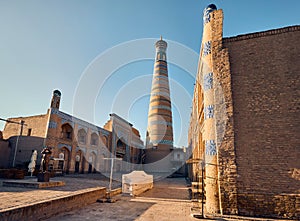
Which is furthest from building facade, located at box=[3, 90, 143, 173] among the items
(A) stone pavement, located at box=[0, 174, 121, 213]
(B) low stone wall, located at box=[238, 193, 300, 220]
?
(B) low stone wall, located at box=[238, 193, 300, 220]

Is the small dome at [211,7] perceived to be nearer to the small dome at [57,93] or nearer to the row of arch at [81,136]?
the small dome at [57,93]

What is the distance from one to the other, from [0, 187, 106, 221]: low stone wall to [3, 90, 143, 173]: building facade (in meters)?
8.80

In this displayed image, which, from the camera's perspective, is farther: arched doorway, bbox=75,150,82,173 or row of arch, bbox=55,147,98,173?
arched doorway, bbox=75,150,82,173

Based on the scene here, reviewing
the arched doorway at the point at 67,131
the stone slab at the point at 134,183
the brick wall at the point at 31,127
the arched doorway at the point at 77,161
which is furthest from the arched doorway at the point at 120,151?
the stone slab at the point at 134,183

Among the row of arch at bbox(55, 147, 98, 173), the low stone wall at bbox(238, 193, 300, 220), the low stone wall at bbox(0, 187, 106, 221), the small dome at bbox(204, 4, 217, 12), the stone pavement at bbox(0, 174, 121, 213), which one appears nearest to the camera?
the low stone wall at bbox(0, 187, 106, 221)

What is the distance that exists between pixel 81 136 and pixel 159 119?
11521mm

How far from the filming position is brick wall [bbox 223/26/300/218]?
6078mm

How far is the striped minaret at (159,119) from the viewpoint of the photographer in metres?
29.3

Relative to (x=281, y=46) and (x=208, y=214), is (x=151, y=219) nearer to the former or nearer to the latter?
(x=208, y=214)

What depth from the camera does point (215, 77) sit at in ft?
25.1

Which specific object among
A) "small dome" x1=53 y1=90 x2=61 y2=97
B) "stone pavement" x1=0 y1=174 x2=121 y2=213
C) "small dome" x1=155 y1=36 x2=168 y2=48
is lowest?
"stone pavement" x1=0 y1=174 x2=121 y2=213

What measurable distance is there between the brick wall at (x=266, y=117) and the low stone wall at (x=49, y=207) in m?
5.30

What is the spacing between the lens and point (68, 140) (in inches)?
811

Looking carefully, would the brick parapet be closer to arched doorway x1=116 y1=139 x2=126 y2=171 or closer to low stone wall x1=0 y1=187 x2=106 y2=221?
low stone wall x1=0 y1=187 x2=106 y2=221
